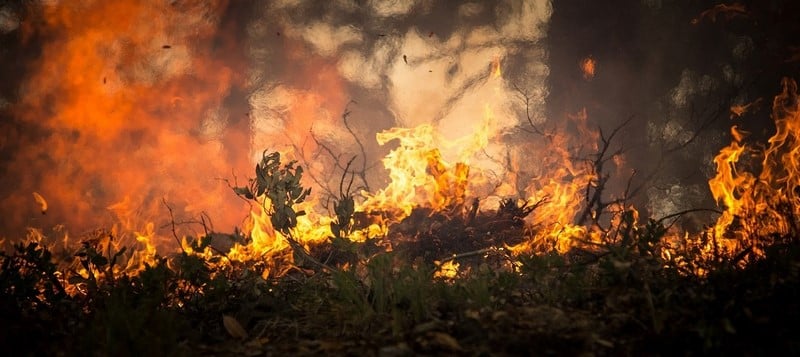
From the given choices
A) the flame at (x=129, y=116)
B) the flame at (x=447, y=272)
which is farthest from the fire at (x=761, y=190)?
the flame at (x=129, y=116)

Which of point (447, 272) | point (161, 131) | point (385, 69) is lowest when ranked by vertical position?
point (447, 272)

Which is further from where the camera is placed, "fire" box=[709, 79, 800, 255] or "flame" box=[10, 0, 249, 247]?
"flame" box=[10, 0, 249, 247]

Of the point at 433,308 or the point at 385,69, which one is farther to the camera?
the point at 385,69

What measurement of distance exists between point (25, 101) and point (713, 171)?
49.3 ft

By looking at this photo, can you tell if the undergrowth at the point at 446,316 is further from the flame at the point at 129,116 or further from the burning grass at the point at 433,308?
the flame at the point at 129,116

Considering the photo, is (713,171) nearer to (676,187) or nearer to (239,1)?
(676,187)


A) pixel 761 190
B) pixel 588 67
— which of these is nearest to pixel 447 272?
pixel 761 190

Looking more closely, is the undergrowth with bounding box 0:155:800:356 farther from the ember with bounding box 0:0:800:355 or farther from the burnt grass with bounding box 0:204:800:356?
the ember with bounding box 0:0:800:355

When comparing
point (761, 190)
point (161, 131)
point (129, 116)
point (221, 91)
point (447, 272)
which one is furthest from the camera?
point (221, 91)

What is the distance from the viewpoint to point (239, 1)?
12.3m

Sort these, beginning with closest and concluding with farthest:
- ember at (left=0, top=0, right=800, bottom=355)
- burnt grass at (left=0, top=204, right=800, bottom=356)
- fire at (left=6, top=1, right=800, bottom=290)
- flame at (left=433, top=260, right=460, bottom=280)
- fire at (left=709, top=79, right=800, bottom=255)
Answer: burnt grass at (left=0, top=204, right=800, bottom=356) < fire at (left=709, top=79, right=800, bottom=255) < flame at (left=433, top=260, right=460, bottom=280) < ember at (left=0, top=0, right=800, bottom=355) < fire at (left=6, top=1, right=800, bottom=290)

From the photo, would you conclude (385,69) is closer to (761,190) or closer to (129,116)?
(129,116)

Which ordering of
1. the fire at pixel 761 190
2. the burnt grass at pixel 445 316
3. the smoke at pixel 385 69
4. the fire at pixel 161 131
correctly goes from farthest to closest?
1. the smoke at pixel 385 69
2. the fire at pixel 161 131
3. the fire at pixel 761 190
4. the burnt grass at pixel 445 316

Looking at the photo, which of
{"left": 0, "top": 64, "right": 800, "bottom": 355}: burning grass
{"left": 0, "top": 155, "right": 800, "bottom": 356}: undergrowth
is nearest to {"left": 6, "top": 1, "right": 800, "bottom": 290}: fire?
{"left": 0, "top": 64, "right": 800, "bottom": 355}: burning grass
